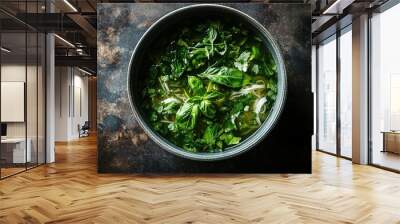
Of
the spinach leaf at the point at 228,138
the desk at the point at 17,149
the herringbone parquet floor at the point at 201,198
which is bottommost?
the herringbone parquet floor at the point at 201,198

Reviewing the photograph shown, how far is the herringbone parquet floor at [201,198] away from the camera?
3.36 m

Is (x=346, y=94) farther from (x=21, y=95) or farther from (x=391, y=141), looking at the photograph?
(x=21, y=95)

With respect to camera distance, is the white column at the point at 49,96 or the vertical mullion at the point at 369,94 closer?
the vertical mullion at the point at 369,94

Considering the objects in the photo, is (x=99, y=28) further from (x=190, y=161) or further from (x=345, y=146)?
(x=345, y=146)

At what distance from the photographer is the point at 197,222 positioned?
10.5 feet

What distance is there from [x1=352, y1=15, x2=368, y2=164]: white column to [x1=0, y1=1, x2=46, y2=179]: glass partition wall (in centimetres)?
585

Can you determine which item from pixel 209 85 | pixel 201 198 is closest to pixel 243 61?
pixel 209 85

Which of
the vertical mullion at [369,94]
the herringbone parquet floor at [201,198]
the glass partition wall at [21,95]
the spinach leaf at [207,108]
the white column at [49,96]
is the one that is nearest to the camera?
the herringbone parquet floor at [201,198]

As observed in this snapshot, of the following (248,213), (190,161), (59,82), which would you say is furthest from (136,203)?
(59,82)

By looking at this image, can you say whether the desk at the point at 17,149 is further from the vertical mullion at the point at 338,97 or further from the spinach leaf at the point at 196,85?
the vertical mullion at the point at 338,97

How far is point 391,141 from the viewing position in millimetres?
6352

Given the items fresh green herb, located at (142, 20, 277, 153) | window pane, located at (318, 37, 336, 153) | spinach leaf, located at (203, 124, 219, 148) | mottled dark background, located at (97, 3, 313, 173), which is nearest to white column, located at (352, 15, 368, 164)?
window pane, located at (318, 37, 336, 153)

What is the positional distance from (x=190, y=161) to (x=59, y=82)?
1064 centimetres

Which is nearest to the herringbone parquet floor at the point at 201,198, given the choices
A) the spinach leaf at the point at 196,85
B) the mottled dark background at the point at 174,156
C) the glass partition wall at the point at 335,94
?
the mottled dark background at the point at 174,156
